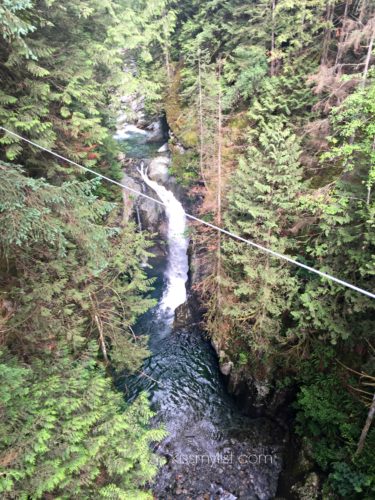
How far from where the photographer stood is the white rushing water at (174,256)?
53.6 ft

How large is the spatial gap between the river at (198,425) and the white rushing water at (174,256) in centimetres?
9

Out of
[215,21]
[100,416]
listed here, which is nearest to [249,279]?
[100,416]

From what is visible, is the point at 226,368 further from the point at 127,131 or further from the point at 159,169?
the point at 127,131

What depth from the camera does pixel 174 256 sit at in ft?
60.2

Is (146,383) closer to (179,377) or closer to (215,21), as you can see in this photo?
(179,377)

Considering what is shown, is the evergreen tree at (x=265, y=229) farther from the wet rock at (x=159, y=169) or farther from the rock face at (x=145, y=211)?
the wet rock at (x=159, y=169)

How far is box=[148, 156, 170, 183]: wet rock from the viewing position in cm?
1989

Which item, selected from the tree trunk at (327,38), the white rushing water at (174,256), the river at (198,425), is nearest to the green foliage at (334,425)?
the river at (198,425)

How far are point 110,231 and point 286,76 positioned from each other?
1234 centimetres

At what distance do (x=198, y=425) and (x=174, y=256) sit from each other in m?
9.59

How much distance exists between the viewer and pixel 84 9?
973 cm

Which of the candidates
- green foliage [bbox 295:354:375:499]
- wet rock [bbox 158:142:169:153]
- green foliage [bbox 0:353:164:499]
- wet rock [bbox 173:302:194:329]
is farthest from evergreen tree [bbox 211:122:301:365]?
wet rock [bbox 158:142:169:153]

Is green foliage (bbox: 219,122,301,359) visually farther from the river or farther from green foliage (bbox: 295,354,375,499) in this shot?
the river

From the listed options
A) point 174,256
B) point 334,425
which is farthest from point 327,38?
point 334,425
